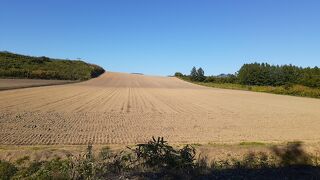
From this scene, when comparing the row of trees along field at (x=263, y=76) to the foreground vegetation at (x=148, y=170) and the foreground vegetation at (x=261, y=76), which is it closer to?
the foreground vegetation at (x=261, y=76)

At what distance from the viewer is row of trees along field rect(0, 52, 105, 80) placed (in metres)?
84.0

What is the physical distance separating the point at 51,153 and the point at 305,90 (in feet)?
216

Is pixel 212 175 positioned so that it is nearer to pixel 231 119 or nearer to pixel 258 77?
pixel 231 119

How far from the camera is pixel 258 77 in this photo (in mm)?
143250

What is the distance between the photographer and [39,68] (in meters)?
95.8

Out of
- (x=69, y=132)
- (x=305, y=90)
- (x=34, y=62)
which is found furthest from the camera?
(x=34, y=62)

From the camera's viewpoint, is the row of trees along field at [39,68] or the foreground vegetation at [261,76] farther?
the foreground vegetation at [261,76]

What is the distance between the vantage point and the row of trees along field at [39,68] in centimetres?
8400

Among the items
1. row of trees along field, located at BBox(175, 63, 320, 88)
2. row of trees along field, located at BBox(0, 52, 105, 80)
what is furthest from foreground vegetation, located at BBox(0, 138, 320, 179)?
row of trees along field, located at BBox(175, 63, 320, 88)

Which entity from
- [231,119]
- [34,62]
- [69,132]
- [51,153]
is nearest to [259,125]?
[231,119]

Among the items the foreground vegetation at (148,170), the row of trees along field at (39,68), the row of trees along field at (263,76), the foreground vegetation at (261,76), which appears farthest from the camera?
the row of trees along field at (263,76)

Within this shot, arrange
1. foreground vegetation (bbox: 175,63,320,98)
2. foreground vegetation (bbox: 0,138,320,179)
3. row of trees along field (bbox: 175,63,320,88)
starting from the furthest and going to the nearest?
row of trees along field (bbox: 175,63,320,88), foreground vegetation (bbox: 175,63,320,98), foreground vegetation (bbox: 0,138,320,179)

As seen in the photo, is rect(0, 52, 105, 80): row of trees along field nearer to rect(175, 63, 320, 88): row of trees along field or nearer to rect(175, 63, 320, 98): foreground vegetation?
rect(175, 63, 320, 98): foreground vegetation

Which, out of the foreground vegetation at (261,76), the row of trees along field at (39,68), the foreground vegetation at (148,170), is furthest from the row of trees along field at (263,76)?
the foreground vegetation at (148,170)
